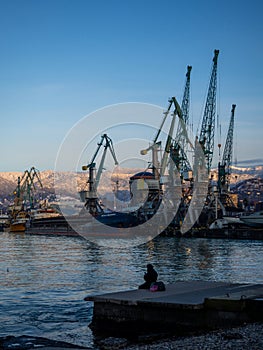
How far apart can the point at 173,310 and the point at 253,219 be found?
4502 inches

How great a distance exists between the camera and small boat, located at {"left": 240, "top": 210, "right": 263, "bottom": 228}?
132375 mm

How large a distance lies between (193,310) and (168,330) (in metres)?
1.22

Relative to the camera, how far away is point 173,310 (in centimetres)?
2203

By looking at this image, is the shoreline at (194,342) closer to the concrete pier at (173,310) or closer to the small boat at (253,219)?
the concrete pier at (173,310)

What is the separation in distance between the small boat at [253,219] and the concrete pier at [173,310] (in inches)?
4309

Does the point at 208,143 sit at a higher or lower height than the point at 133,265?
higher

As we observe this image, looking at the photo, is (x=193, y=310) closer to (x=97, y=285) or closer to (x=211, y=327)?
(x=211, y=327)

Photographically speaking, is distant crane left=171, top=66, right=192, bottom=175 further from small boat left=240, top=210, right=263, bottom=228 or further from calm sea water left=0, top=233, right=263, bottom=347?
calm sea water left=0, top=233, right=263, bottom=347

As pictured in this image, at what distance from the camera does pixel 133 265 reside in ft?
176

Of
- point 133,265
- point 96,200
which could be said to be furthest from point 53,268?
point 96,200

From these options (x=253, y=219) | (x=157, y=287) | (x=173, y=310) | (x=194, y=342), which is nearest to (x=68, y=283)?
(x=157, y=287)

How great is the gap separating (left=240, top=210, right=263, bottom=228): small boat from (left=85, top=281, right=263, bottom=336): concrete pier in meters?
109

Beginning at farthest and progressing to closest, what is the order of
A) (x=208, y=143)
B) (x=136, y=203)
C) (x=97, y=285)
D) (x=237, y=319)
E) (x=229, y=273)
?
(x=136, y=203), (x=208, y=143), (x=229, y=273), (x=97, y=285), (x=237, y=319)

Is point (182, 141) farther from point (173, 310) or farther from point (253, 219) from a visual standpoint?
point (173, 310)
